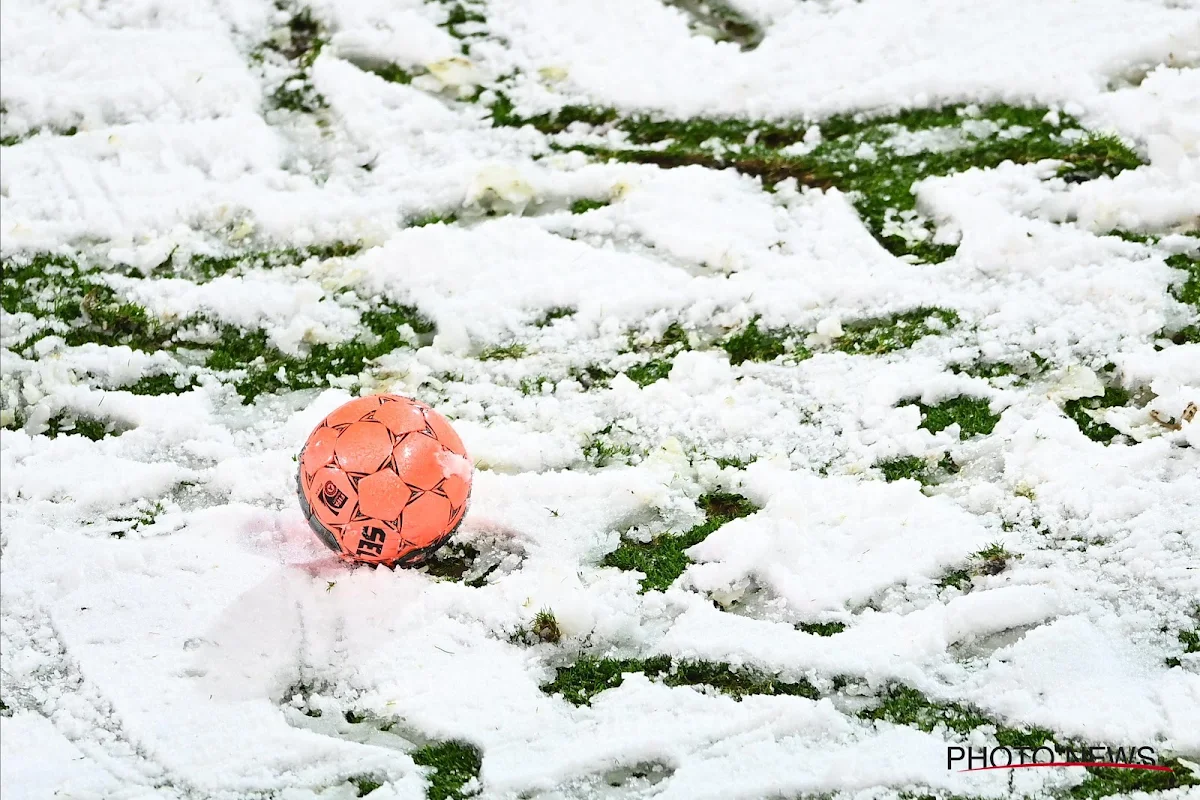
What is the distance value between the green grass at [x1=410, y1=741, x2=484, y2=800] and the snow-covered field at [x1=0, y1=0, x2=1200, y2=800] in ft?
0.05

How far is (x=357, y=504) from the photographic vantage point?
3.07 metres

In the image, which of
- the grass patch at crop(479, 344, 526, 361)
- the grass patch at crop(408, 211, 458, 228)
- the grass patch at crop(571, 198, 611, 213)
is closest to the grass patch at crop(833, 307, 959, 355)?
the grass patch at crop(479, 344, 526, 361)

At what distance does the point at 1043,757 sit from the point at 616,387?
196 cm

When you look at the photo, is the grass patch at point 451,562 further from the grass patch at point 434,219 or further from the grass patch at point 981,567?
the grass patch at point 434,219

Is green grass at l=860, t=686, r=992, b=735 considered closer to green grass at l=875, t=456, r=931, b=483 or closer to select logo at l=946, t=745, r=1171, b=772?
select logo at l=946, t=745, r=1171, b=772

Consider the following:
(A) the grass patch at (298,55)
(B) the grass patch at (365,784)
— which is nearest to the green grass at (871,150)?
(A) the grass patch at (298,55)

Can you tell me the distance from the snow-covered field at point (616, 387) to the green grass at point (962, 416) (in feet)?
0.08

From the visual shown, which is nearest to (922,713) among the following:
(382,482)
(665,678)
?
(665,678)

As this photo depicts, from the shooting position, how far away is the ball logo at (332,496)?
308 centimetres

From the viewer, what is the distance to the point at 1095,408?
3.61 metres

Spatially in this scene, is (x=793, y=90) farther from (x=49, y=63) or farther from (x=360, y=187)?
(x=49, y=63)

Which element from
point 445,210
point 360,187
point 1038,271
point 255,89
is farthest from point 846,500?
point 255,89

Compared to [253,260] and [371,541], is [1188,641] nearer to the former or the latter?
[371,541]

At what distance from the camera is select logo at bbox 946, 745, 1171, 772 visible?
102 inches
